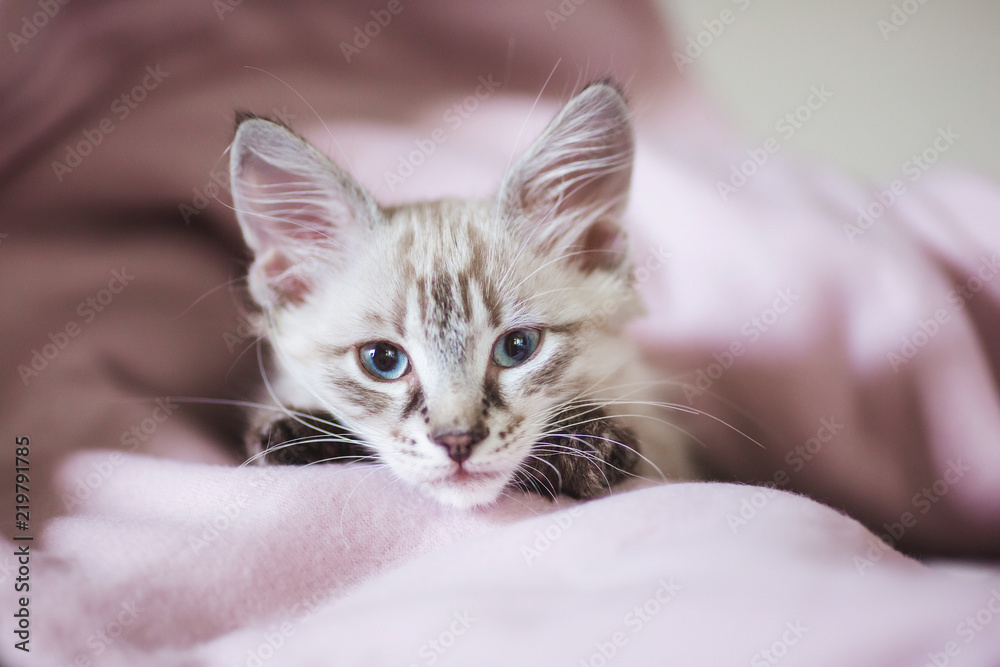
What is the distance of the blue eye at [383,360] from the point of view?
1055 millimetres

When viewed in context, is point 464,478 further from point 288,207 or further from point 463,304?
point 288,207

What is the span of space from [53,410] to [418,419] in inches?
25.2

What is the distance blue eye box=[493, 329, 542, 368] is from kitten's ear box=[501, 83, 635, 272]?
22 centimetres

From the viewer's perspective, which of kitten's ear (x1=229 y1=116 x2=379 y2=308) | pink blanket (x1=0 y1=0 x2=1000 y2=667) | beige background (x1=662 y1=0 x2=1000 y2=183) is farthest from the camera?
beige background (x1=662 y1=0 x2=1000 y2=183)

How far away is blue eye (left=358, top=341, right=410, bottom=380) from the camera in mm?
1055

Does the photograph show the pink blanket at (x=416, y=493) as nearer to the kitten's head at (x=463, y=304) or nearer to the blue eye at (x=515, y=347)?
the kitten's head at (x=463, y=304)

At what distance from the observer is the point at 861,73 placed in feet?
5.05

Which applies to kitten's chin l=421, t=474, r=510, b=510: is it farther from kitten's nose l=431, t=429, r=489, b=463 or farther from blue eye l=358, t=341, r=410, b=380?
blue eye l=358, t=341, r=410, b=380

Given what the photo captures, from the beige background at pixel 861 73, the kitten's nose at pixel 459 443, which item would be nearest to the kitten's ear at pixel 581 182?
the kitten's nose at pixel 459 443

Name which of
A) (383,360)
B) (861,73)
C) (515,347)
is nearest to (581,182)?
(515,347)

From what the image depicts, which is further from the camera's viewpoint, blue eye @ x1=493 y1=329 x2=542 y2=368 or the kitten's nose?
blue eye @ x1=493 y1=329 x2=542 y2=368

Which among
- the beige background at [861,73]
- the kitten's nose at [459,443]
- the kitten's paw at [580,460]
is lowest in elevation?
the kitten's nose at [459,443]

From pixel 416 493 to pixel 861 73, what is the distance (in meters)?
1.53

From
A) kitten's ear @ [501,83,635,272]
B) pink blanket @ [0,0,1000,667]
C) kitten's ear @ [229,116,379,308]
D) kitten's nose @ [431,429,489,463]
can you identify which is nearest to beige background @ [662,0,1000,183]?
pink blanket @ [0,0,1000,667]
